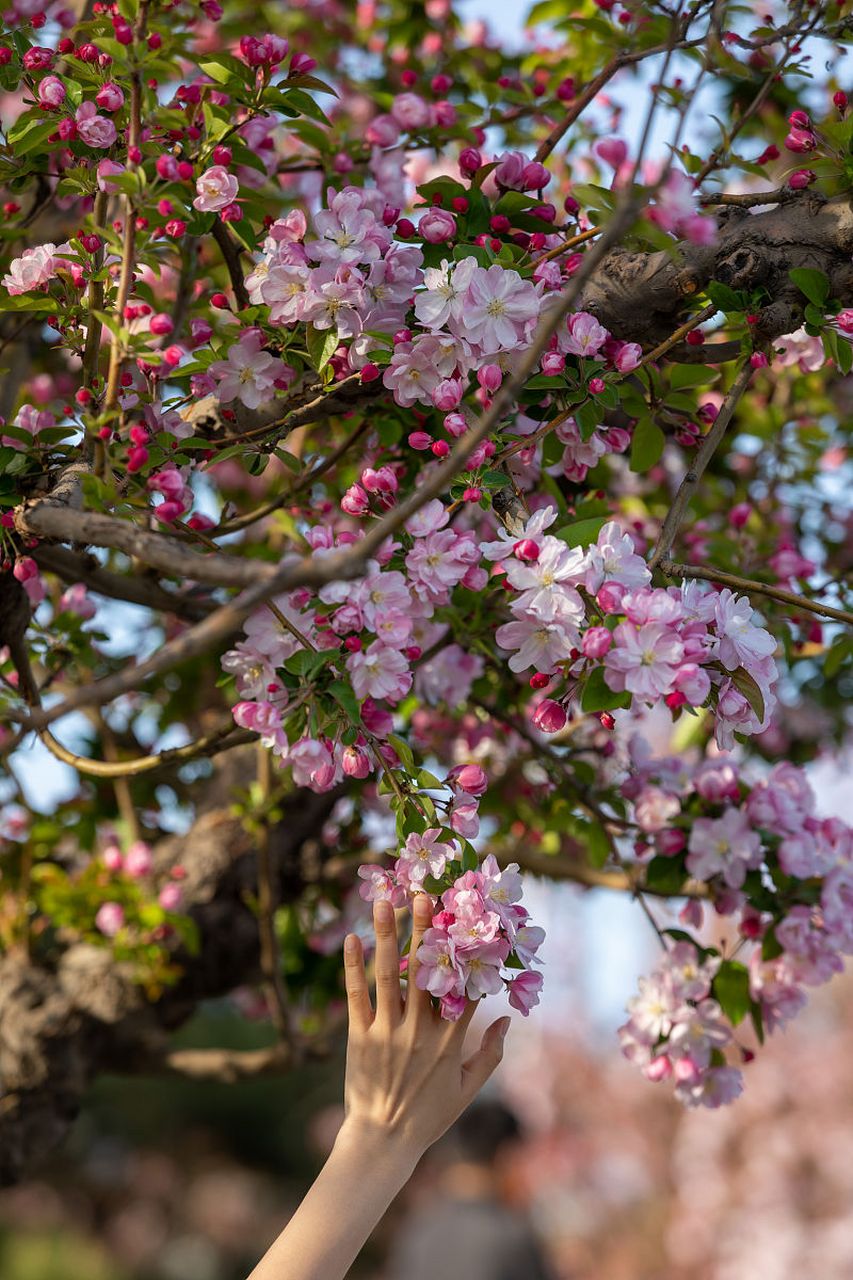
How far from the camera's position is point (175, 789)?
2875mm

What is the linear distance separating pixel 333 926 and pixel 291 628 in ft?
5.10

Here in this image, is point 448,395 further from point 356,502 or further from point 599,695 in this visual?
point 599,695

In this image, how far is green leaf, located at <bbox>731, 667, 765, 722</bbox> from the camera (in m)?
1.27

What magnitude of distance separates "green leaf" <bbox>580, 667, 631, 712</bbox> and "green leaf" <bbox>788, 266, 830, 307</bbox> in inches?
23.1

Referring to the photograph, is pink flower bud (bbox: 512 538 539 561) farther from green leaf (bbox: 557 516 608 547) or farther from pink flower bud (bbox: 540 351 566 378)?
pink flower bud (bbox: 540 351 566 378)

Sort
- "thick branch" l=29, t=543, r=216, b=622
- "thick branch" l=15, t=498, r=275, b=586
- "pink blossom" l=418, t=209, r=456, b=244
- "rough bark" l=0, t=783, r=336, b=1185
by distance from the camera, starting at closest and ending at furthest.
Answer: "thick branch" l=15, t=498, r=275, b=586
"pink blossom" l=418, t=209, r=456, b=244
"thick branch" l=29, t=543, r=216, b=622
"rough bark" l=0, t=783, r=336, b=1185

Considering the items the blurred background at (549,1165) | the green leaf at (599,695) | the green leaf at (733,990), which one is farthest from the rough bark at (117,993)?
the blurred background at (549,1165)

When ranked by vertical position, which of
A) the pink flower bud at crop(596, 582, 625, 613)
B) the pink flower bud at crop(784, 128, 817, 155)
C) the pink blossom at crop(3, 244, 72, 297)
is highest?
the pink flower bud at crop(784, 128, 817, 155)

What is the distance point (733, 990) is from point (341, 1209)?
76 cm

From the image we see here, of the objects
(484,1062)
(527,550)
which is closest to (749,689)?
(527,550)

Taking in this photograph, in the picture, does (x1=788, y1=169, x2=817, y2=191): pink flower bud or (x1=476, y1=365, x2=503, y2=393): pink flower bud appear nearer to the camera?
(x1=476, y1=365, x2=503, y2=393): pink flower bud

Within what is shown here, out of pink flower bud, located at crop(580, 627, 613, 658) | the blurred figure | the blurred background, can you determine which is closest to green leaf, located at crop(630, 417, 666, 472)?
pink flower bud, located at crop(580, 627, 613, 658)

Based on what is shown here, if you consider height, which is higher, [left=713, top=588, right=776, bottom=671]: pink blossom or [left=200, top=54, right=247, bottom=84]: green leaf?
[left=200, top=54, right=247, bottom=84]: green leaf

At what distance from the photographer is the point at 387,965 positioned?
1.42m
